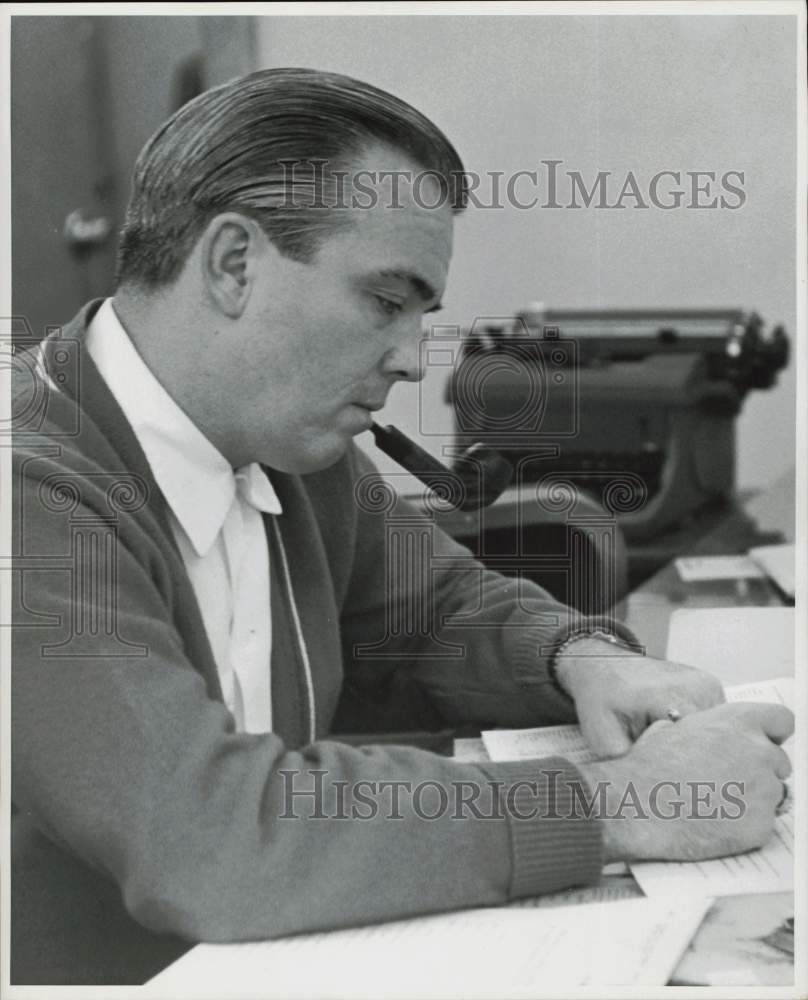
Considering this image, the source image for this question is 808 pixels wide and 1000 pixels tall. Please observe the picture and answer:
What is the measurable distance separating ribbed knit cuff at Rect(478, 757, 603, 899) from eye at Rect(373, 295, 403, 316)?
1.49 ft

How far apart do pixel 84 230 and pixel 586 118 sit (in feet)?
1.81

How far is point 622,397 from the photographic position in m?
1.75

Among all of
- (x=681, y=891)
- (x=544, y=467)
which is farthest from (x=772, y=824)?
(x=544, y=467)

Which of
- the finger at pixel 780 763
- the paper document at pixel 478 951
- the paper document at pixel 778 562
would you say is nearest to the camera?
the paper document at pixel 478 951

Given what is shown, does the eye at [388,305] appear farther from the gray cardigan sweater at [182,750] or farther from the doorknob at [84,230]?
the doorknob at [84,230]

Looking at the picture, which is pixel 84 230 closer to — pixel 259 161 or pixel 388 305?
pixel 259 161

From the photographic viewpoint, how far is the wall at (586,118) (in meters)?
1.30

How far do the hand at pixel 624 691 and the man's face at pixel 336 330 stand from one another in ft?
1.18

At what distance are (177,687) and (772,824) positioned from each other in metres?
0.56

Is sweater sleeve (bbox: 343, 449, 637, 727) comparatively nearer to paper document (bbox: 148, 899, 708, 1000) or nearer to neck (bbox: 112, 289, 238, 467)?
neck (bbox: 112, 289, 238, 467)

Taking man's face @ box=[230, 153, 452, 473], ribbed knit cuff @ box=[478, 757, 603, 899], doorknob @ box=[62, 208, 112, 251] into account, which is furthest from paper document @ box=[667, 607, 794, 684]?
doorknob @ box=[62, 208, 112, 251]

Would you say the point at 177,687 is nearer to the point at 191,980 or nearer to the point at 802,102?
the point at 191,980

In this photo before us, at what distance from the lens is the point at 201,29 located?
1.31m

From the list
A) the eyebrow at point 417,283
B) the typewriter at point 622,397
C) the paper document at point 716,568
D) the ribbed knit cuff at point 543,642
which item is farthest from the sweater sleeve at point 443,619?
the paper document at point 716,568
